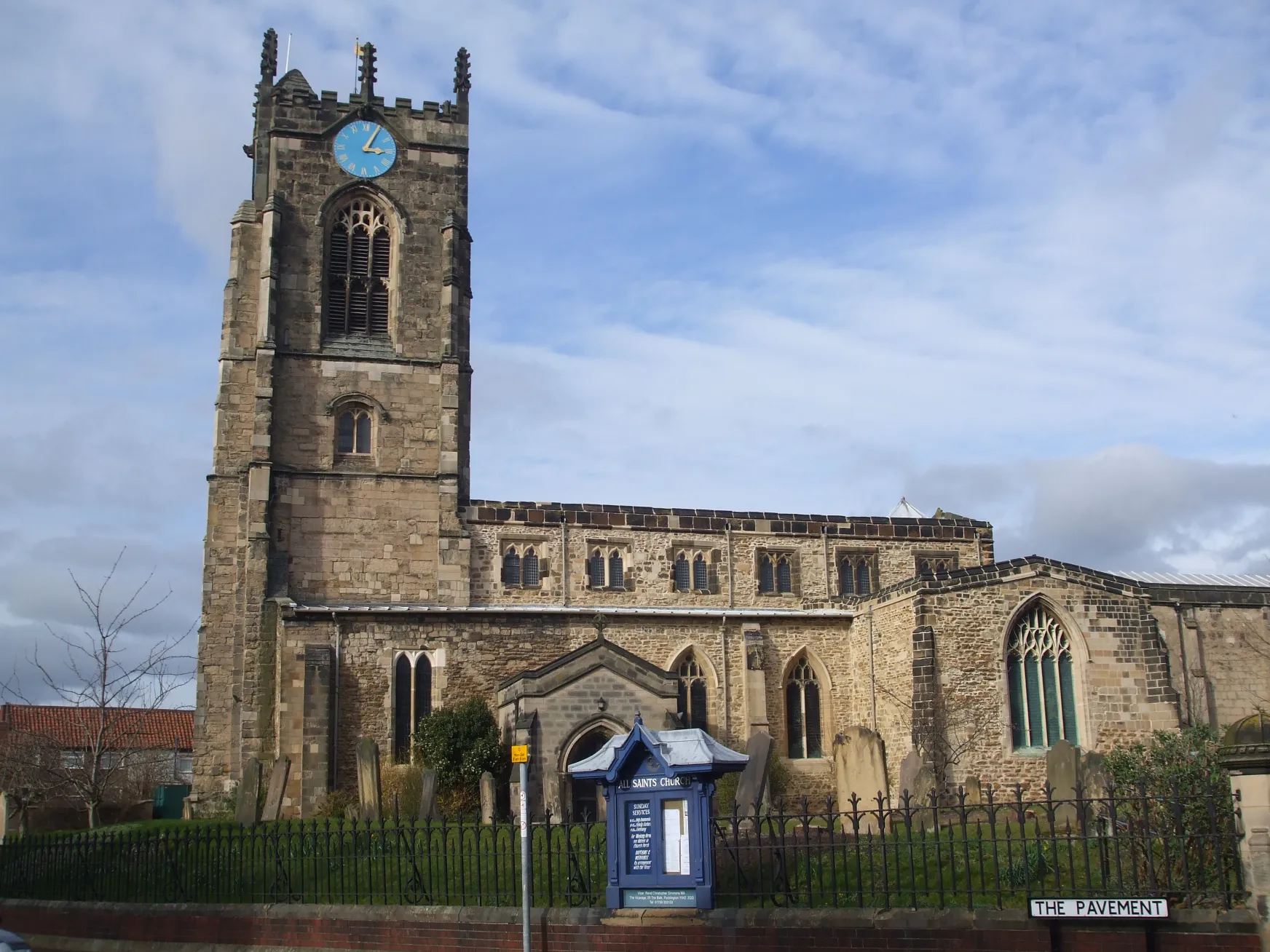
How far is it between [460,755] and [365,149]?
18570 millimetres

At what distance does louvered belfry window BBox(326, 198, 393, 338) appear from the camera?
126ft

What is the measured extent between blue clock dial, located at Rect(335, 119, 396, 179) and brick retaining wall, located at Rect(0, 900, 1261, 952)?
A: 24.5 m

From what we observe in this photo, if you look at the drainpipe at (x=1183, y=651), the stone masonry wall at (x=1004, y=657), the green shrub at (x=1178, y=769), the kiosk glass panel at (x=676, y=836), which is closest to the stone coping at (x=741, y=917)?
the kiosk glass panel at (x=676, y=836)

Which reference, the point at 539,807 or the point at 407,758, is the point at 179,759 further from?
the point at 539,807

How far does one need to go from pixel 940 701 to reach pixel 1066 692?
11.1ft

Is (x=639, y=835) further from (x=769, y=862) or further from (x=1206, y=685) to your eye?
(x=1206, y=685)

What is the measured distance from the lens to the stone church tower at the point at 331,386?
3519 cm

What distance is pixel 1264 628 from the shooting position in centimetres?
3597

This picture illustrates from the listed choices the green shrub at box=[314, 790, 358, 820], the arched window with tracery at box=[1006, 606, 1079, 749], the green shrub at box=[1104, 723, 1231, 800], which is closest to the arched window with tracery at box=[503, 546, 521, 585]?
the green shrub at box=[314, 790, 358, 820]

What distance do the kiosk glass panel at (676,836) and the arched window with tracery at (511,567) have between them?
73.1 feet

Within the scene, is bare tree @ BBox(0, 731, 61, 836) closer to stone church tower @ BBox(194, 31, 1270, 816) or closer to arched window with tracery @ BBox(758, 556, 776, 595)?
stone church tower @ BBox(194, 31, 1270, 816)

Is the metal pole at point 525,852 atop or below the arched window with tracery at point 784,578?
below

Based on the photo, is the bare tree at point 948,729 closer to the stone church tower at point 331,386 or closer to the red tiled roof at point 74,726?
the stone church tower at point 331,386

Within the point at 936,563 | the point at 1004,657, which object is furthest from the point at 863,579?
the point at 1004,657
